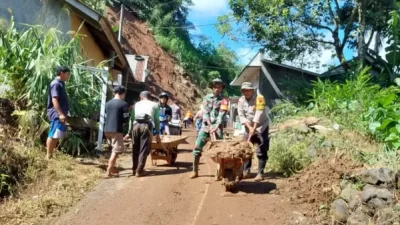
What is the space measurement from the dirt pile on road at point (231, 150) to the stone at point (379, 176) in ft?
5.92

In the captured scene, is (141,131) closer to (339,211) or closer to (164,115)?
(164,115)

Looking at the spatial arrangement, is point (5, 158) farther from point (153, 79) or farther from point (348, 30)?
point (153, 79)

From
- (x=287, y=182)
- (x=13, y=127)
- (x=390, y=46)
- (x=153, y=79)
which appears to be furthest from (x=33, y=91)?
(x=153, y=79)

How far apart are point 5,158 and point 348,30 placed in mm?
15729

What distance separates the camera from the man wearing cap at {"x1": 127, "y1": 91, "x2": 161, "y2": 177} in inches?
369

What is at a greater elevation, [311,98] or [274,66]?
[274,66]

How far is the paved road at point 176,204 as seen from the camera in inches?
265

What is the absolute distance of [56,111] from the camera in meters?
9.11

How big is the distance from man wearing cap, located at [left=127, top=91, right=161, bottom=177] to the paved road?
0.35m

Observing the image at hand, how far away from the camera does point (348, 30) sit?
1978 centimetres

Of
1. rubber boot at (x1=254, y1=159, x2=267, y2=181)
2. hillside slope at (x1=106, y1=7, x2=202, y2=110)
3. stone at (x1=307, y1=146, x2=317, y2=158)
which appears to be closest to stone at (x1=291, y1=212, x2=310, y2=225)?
rubber boot at (x1=254, y1=159, x2=267, y2=181)

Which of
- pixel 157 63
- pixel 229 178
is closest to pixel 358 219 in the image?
pixel 229 178

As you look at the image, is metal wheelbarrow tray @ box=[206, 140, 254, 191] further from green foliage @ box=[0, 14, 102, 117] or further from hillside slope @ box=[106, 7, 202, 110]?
hillside slope @ box=[106, 7, 202, 110]

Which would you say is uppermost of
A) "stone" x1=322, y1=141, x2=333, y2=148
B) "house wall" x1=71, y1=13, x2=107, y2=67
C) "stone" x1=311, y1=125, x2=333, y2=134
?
"house wall" x1=71, y1=13, x2=107, y2=67
